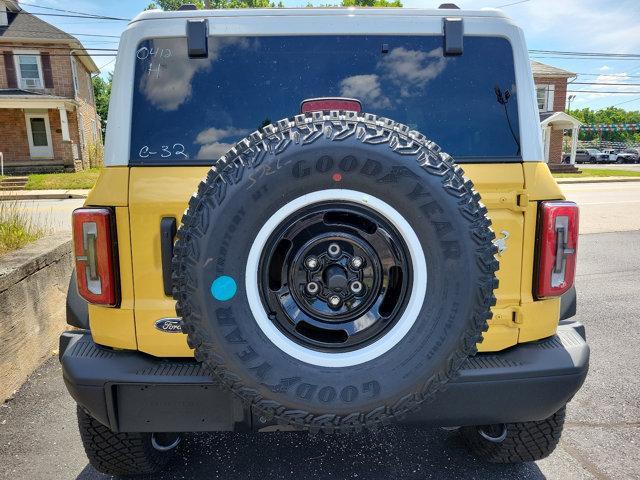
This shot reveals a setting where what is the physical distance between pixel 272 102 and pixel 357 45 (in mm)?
420

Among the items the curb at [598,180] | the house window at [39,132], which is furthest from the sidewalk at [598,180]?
the house window at [39,132]

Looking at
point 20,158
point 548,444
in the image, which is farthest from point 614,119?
point 548,444

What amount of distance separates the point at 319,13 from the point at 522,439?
212 centimetres

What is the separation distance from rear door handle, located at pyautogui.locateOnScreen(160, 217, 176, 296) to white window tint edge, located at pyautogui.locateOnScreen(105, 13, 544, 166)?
314mm

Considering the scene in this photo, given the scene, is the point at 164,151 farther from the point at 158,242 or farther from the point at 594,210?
the point at 594,210

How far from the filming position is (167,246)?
187 cm

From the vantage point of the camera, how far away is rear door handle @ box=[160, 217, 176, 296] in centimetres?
186

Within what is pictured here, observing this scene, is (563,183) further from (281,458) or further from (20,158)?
(20,158)

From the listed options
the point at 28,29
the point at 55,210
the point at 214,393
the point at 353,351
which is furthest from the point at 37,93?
the point at 353,351

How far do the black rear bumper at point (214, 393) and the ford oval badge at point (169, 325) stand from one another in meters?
A: 0.13

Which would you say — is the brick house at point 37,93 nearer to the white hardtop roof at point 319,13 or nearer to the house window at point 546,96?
the white hardtop roof at point 319,13

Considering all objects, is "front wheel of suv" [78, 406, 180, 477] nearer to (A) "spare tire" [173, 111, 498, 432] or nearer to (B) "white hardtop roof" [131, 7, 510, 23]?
(A) "spare tire" [173, 111, 498, 432]

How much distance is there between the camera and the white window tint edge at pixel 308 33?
6.42ft

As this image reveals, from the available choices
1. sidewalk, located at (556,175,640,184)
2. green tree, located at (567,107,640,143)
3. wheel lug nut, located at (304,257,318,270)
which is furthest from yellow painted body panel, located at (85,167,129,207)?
green tree, located at (567,107,640,143)
